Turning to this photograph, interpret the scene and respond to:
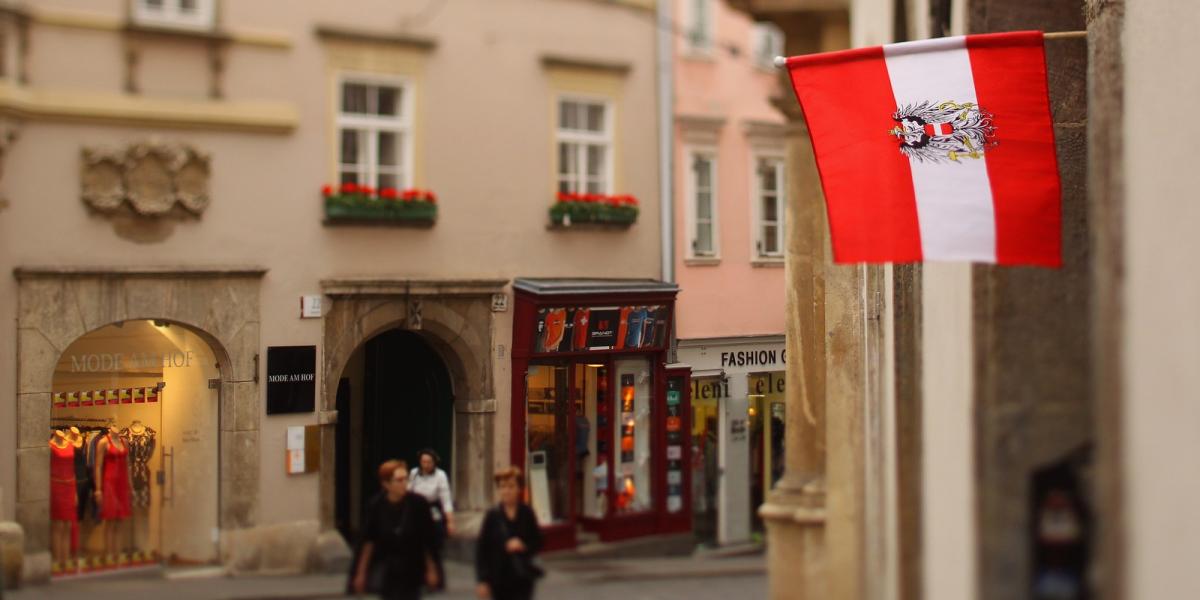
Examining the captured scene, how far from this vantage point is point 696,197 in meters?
19.3

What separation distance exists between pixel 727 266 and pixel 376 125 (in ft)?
17.7

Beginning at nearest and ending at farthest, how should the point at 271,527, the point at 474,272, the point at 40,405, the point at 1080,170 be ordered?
1. the point at 1080,170
2. the point at 40,405
3. the point at 271,527
4. the point at 474,272

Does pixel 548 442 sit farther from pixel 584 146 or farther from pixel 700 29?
pixel 700 29

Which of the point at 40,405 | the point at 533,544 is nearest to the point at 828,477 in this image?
the point at 533,544

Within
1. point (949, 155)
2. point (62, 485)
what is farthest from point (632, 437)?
point (949, 155)

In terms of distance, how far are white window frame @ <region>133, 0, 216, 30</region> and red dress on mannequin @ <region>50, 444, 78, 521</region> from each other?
417 centimetres

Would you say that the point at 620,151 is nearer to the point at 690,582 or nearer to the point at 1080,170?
the point at 690,582

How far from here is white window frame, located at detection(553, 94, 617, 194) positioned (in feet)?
58.2

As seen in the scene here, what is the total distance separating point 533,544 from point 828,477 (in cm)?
277

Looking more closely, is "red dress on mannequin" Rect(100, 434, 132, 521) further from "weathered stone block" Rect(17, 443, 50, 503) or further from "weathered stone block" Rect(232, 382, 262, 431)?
"weathered stone block" Rect(232, 382, 262, 431)

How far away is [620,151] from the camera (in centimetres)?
1823

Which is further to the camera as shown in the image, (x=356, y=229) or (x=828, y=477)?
(x=356, y=229)

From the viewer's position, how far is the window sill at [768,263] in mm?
19844

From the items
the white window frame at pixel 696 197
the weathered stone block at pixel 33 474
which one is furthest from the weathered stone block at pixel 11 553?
the white window frame at pixel 696 197
